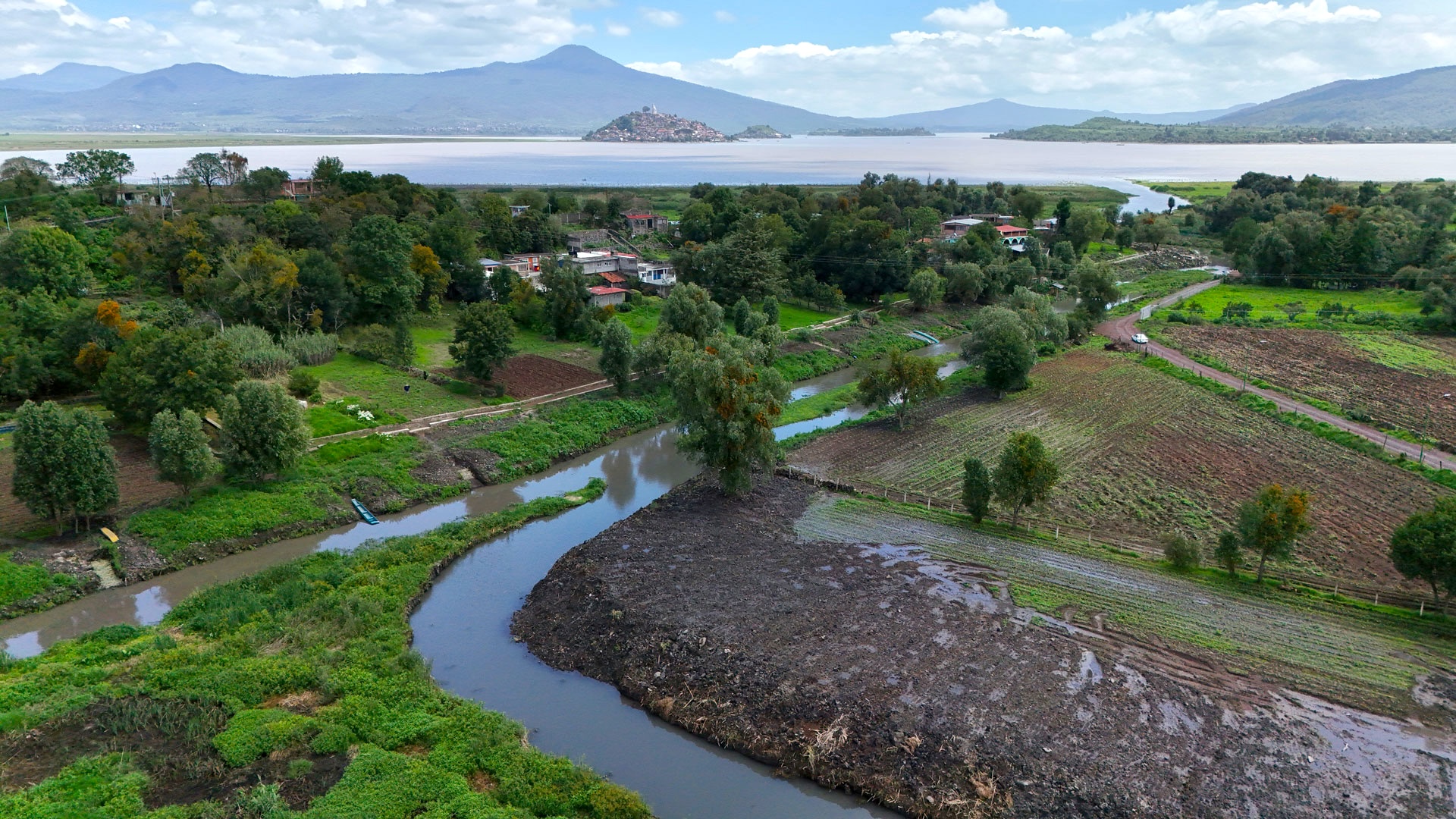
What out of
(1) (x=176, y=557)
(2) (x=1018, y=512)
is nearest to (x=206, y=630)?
(1) (x=176, y=557)

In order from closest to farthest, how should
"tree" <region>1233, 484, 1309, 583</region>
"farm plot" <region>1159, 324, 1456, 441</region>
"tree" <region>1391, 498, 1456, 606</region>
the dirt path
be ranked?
"tree" <region>1391, 498, 1456, 606</region> → "tree" <region>1233, 484, 1309, 583</region> → the dirt path → "farm plot" <region>1159, 324, 1456, 441</region>

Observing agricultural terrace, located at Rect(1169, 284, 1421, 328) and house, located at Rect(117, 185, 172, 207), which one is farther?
house, located at Rect(117, 185, 172, 207)

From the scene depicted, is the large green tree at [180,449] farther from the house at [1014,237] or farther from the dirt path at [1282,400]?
the house at [1014,237]

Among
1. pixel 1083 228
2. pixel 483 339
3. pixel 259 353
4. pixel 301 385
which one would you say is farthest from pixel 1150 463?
pixel 1083 228

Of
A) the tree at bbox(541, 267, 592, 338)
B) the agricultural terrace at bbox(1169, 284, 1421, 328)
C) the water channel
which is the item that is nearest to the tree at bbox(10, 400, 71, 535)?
the water channel

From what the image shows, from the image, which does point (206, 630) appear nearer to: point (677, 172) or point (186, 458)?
point (186, 458)

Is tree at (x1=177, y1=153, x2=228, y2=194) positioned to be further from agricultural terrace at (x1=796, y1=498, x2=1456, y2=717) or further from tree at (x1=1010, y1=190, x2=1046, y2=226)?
tree at (x1=1010, y1=190, x2=1046, y2=226)

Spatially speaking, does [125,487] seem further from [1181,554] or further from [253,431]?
[1181,554]
